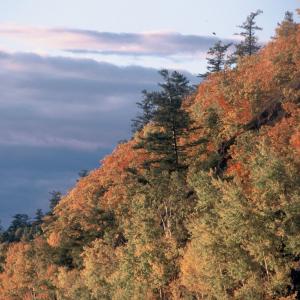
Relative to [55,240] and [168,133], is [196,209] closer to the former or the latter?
[168,133]

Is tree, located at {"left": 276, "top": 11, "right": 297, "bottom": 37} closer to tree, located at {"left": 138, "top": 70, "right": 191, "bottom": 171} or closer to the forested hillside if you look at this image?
the forested hillside

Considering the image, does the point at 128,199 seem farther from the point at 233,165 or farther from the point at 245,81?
the point at 245,81

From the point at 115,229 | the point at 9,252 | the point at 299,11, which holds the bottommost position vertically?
the point at 9,252

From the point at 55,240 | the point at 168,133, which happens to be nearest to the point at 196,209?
the point at 168,133

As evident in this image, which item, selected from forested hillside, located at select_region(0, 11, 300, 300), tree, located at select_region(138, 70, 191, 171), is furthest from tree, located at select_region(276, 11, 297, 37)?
tree, located at select_region(138, 70, 191, 171)

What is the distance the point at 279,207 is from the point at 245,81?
59599mm

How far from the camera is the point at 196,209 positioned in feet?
253

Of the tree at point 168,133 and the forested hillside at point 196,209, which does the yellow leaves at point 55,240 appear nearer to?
the forested hillside at point 196,209

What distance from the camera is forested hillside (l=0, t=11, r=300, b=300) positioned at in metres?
63.2

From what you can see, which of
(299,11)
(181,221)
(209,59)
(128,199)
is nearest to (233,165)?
(181,221)

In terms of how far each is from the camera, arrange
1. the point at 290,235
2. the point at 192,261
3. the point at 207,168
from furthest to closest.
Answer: the point at 207,168 → the point at 192,261 → the point at 290,235

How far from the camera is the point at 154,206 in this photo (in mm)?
88375

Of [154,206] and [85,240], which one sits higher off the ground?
[154,206]

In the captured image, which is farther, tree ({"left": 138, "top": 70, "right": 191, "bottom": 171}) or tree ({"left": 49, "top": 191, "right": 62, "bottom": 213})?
tree ({"left": 49, "top": 191, "right": 62, "bottom": 213})
